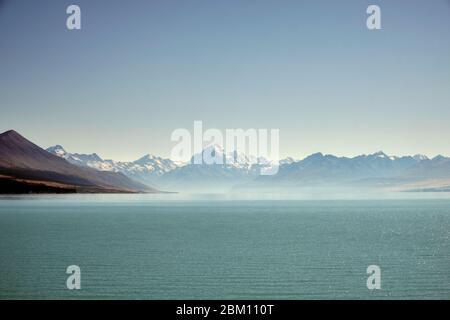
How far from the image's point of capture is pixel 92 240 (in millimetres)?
69812

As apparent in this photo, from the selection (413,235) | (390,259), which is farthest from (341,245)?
(413,235)

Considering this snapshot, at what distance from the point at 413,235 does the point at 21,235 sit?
184ft

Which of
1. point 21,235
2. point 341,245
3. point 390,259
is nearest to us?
point 390,259

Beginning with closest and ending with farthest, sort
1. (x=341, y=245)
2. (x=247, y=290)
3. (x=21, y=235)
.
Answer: (x=247, y=290), (x=341, y=245), (x=21, y=235)
